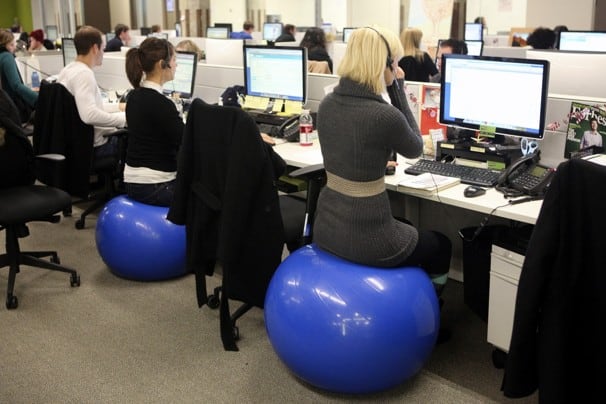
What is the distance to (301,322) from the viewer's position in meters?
2.27

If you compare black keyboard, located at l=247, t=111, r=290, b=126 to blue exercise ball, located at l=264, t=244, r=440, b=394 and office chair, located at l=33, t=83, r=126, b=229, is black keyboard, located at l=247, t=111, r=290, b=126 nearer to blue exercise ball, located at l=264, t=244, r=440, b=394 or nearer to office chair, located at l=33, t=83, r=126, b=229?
office chair, located at l=33, t=83, r=126, b=229

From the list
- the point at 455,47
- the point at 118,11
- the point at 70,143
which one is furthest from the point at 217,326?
the point at 118,11

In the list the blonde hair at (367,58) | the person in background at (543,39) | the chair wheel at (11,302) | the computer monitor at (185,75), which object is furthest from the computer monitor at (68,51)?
the person in background at (543,39)

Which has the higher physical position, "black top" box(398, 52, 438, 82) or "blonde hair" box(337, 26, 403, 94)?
"blonde hair" box(337, 26, 403, 94)

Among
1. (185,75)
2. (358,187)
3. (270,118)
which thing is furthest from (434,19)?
(358,187)

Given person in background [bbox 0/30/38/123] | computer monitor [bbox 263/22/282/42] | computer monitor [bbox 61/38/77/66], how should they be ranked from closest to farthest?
person in background [bbox 0/30/38/123] → computer monitor [bbox 61/38/77/66] → computer monitor [bbox 263/22/282/42]

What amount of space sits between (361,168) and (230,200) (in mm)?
550

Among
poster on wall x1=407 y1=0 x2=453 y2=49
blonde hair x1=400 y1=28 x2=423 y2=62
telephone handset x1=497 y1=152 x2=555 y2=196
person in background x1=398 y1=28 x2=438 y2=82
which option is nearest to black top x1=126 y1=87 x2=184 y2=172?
telephone handset x1=497 y1=152 x2=555 y2=196

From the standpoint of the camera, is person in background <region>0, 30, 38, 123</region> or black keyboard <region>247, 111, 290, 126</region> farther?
person in background <region>0, 30, 38, 123</region>

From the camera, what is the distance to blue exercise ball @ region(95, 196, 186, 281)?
326 centimetres

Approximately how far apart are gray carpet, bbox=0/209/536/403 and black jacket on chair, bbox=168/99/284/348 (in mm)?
283

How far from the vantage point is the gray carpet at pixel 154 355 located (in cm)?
243

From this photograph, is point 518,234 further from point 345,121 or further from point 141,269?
point 141,269

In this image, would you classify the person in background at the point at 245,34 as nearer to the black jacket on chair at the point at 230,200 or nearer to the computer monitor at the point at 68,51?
the computer monitor at the point at 68,51
